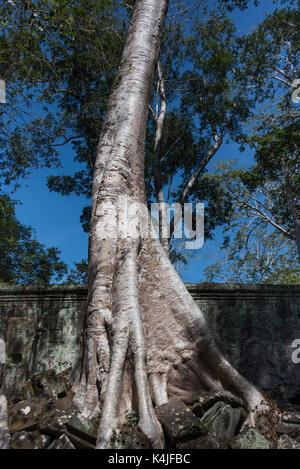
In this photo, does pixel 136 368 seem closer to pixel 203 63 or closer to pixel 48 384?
pixel 48 384

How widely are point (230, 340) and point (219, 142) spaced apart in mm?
6720

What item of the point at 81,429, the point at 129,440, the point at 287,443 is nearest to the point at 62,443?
the point at 81,429

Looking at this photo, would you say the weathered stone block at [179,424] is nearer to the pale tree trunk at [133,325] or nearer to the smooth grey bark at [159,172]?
the pale tree trunk at [133,325]

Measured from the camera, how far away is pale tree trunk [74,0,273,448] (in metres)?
2.08

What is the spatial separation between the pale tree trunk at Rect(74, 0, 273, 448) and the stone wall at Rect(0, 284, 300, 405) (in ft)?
2.11

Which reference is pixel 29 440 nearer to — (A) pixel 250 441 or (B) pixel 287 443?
(A) pixel 250 441

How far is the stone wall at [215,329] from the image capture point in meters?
2.91

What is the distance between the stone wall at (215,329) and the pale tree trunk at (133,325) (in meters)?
0.64

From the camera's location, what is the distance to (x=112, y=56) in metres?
6.46

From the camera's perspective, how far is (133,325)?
2287 mm

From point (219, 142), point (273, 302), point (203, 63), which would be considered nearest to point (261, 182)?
point (219, 142)

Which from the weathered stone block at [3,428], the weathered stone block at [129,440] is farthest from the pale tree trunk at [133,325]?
the weathered stone block at [3,428]

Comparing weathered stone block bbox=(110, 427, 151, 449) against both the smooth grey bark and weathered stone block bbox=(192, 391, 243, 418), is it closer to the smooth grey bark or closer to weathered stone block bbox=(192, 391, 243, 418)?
weathered stone block bbox=(192, 391, 243, 418)

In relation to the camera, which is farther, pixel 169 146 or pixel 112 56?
pixel 169 146
